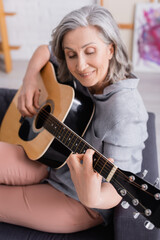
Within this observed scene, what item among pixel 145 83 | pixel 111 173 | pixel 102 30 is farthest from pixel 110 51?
pixel 145 83

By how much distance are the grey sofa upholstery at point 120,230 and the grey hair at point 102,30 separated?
38 centimetres

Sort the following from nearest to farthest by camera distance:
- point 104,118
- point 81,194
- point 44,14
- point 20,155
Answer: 1. point 81,194
2. point 104,118
3. point 20,155
4. point 44,14

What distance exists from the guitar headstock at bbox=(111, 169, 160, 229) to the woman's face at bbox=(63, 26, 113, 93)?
1.33 ft

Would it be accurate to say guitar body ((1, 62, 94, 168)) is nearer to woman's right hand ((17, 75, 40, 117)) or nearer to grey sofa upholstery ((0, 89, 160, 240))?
woman's right hand ((17, 75, 40, 117))

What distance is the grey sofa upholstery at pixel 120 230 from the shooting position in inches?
38.9

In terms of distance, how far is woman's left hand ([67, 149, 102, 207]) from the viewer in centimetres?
86

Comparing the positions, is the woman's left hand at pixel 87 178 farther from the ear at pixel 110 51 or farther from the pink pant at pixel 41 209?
the ear at pixel 110 51

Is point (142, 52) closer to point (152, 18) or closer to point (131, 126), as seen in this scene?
point (152, 18)

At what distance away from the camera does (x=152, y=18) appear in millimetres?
2756

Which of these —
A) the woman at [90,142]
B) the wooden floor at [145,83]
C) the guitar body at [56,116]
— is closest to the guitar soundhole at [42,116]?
the guitar body at [56,116]

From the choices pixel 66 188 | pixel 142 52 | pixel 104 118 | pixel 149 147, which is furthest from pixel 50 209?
pixel 142 52

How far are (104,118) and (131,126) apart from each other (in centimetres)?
11

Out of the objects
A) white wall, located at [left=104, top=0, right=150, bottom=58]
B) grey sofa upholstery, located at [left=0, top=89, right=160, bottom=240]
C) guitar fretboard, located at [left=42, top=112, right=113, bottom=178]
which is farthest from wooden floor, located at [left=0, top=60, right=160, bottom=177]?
guitar fretboard, located at [left=42, top=112, right=113, bottom=178]

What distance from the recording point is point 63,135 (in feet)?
3.60
